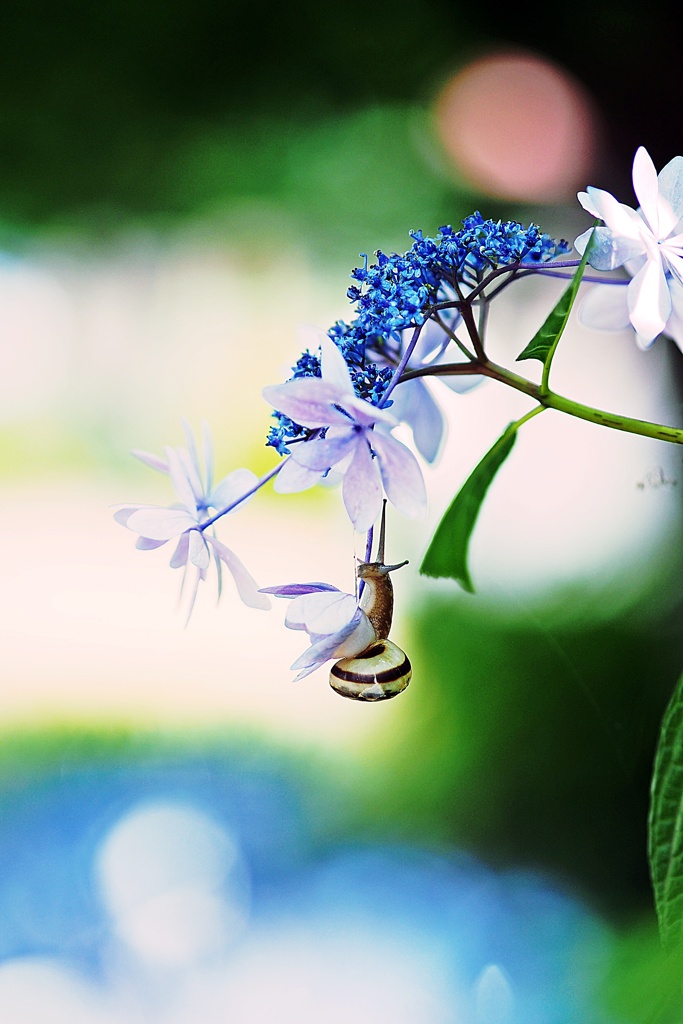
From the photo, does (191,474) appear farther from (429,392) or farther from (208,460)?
(429,392)

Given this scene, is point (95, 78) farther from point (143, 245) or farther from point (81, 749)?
point (81, 749)

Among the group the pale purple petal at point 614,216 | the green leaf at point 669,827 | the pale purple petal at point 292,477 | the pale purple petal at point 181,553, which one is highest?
the pale purple petal at point 614,216

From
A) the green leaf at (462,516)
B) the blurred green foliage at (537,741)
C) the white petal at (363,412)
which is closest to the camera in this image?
the white petal at (363,412)

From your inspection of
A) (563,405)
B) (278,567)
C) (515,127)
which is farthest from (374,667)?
(515,127)

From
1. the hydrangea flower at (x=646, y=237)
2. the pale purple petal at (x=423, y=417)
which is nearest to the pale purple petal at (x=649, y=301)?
the hydrangea flower at (x=646, y=237)

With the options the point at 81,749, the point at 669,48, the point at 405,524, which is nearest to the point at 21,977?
the point at 81,749

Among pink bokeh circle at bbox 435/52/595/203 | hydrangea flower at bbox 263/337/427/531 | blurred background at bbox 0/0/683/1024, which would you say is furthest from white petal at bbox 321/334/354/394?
pink bokeh circle at bbox 435/52/595/203

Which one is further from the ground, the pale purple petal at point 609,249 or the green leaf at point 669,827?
the pale purple petal at point 609,249

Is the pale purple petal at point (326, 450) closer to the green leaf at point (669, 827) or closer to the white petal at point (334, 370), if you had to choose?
the white petal at point (334, 370)
